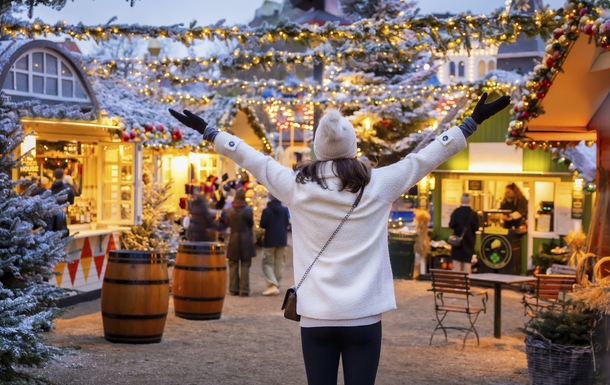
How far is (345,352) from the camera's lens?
13.1 ft

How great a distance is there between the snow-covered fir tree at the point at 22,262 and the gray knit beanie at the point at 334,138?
2583 millimetres

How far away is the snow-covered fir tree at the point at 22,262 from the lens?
580 cm

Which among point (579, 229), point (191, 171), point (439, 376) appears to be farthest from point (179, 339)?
point (191, 171)

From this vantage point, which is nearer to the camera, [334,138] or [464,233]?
[334,138]

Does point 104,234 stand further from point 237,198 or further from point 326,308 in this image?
point 326,308

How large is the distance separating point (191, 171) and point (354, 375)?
19.5 metres

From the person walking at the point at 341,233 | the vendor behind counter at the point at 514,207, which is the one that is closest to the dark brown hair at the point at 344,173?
the person walking at the point at 341,233

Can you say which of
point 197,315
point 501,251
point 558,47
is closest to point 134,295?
point 197,315

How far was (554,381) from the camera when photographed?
24.2 feet

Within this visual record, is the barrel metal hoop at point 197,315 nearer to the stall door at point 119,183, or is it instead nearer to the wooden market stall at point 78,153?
the wooden market stall at point 78,153

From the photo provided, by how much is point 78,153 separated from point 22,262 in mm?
8242

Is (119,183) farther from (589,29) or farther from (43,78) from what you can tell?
(589,29)

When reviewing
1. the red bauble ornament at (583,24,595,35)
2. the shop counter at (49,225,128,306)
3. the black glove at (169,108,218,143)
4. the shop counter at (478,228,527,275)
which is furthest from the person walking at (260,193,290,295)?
the black glove at (169,108,218,143)

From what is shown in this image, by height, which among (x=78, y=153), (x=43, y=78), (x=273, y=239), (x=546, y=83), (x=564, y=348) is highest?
(x=43, y=78)
